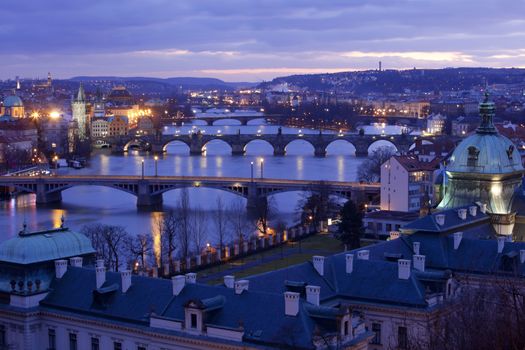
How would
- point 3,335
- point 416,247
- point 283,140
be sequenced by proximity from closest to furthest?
point 3,335, point 416,247, point 283,140

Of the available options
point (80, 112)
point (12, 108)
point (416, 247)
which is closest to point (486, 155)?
point (416, 247)

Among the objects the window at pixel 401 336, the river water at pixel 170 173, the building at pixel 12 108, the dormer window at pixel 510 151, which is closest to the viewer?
the window at pixel 401 336

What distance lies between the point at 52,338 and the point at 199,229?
20.4 meters

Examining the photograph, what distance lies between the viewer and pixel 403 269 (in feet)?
62.1

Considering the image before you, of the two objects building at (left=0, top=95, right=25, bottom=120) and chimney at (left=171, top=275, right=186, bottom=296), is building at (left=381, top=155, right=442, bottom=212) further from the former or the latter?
building at (left=0, top=95, right=25, bottom=120)

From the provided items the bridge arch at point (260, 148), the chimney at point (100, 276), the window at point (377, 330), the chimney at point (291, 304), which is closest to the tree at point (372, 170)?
the bridge arch at point (260, 148)

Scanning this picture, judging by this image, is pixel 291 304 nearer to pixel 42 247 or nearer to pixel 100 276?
pixel 100 276

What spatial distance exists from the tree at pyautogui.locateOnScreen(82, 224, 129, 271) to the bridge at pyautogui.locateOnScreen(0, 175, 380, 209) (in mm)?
13860

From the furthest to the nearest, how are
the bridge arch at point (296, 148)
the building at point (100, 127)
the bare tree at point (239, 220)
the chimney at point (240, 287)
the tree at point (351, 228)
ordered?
the building at point (100, 127)
the bridge arch at point (296, 148)
the bare tree at point (239, 220)
the tree at point (351, 228)
the chimney at point (240, 287)

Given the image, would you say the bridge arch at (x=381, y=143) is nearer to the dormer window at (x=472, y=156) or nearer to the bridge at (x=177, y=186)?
the bridge at (x=177, y=186)

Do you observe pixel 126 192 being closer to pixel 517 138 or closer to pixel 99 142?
pixel 517 138

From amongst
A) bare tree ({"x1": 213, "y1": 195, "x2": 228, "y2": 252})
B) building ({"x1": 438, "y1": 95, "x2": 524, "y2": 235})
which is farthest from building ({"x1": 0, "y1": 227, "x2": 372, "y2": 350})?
bare tree ({"x1": 213, "y1": 195, "x2": 228, "y2": 252})

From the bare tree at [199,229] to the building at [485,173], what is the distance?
1021cm

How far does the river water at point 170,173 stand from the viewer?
46344 millimetres
